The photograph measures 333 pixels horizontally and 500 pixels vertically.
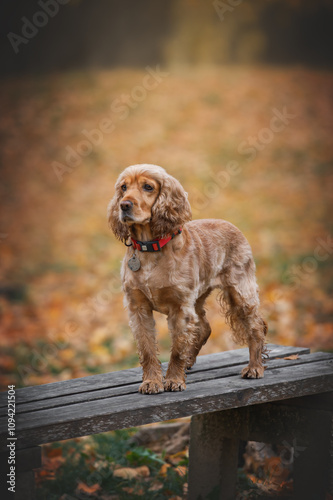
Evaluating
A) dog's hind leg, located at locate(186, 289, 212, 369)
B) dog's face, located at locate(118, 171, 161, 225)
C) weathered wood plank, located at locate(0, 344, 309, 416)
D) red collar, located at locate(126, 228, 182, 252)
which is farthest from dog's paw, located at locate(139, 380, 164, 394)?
dog's face, located at locate(118, 171, 161, 225)

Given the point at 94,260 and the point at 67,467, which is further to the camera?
the point at 94,260

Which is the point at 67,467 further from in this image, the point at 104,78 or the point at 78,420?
the point at 104,78

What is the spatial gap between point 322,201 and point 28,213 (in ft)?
19.0

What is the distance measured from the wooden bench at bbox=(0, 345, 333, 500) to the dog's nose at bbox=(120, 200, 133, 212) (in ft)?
3.40

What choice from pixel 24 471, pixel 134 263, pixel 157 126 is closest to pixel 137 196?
pixel 134 263

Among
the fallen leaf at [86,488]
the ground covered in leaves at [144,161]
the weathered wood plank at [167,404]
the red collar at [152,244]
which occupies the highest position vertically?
the ground covered in leaves at [144,161]

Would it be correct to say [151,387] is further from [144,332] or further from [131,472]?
[131,472]

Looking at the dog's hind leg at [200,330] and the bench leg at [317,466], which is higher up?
the dog's hind leg at [200,330]

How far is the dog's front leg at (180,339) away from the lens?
356 cm

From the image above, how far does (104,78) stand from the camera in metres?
14.5

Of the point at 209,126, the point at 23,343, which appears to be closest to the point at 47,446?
the point at 23,343

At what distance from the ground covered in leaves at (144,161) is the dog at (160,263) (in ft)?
10.7

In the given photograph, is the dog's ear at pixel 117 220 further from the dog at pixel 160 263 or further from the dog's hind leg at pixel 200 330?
the dog's hind leg at pixel 200 330

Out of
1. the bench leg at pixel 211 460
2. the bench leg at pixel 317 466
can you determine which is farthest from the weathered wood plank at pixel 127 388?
the bench leg at pixel 317 466
